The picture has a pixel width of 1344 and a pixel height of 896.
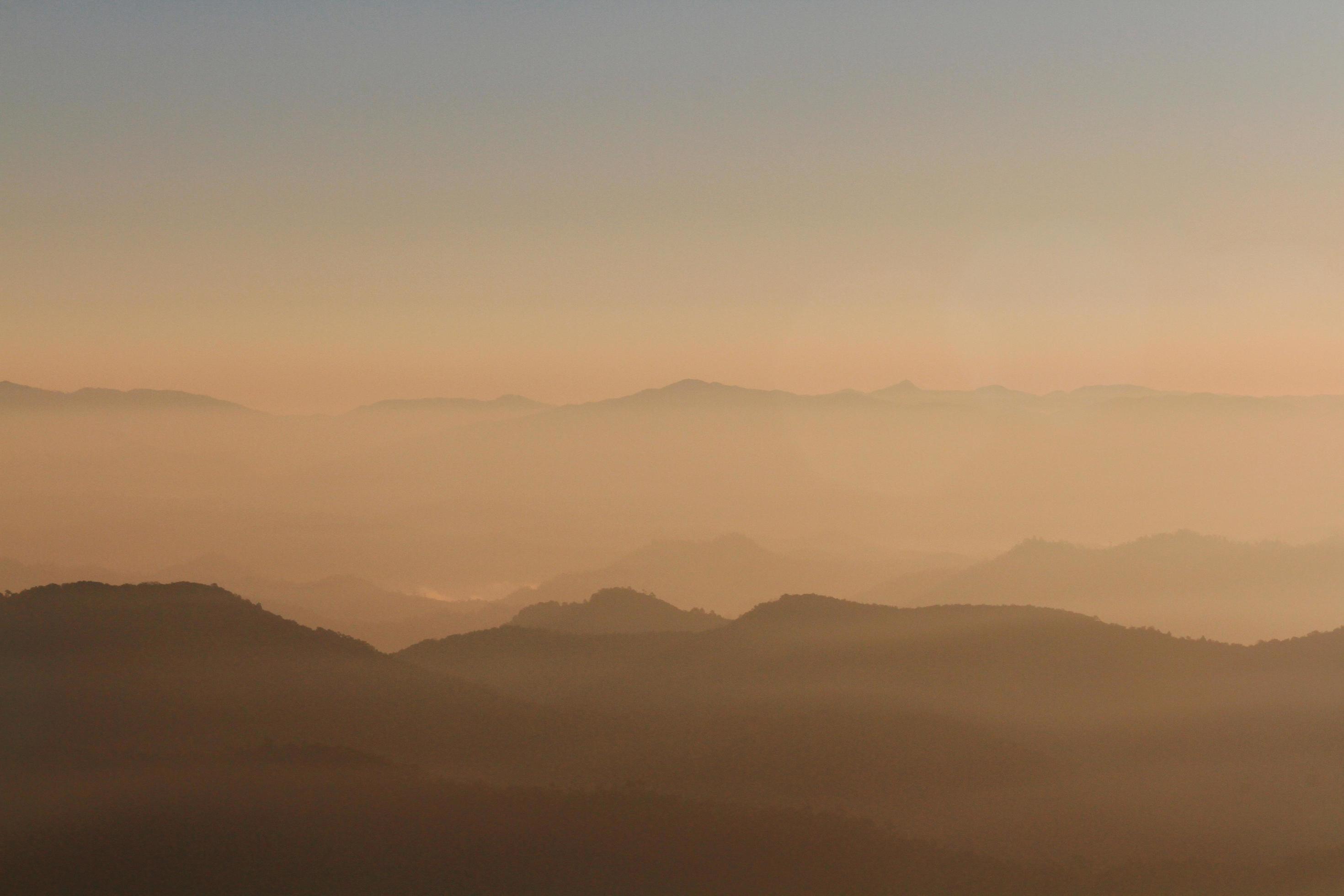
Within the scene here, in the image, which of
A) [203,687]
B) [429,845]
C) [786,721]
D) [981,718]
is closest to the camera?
[429,845]

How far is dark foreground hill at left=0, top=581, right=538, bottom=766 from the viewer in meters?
114

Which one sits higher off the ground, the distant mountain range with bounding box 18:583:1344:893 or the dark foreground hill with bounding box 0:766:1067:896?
the distant mountain range with bounding box 18:583:1344:893

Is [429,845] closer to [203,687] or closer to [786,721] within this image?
[203,687]

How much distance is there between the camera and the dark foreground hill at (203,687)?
11412cm

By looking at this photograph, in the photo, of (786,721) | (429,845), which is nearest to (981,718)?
(786,721)

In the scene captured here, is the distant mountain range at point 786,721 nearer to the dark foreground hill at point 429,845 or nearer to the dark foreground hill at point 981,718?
the dark foreground hill at point 981,718

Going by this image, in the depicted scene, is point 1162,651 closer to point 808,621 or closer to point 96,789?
point 808,621

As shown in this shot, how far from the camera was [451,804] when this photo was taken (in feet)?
324

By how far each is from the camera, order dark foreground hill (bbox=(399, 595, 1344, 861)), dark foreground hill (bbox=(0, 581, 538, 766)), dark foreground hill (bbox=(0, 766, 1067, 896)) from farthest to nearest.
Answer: dark foreground hill (bbox=(0, 581, 538, 766)) → dark foreground hill (bbox=(399, 595, 1344, 861)) → dark foreground hill (bbox=(0, 766, 1067, 896))

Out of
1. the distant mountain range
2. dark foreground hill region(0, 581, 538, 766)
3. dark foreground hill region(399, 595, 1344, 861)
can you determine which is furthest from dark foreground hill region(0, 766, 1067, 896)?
dark foreground hill region(0, 581, 538, 766)

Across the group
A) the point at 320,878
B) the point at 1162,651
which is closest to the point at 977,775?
the point at 1162,651

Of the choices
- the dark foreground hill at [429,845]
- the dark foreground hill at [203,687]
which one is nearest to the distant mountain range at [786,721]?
the dark foreground hill at [203,687]

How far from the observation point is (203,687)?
408ft

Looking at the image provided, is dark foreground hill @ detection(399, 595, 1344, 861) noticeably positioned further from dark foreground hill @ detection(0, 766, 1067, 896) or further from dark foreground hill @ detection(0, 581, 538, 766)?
dark foreground hill @ detection(0, 581, 538, 766)
